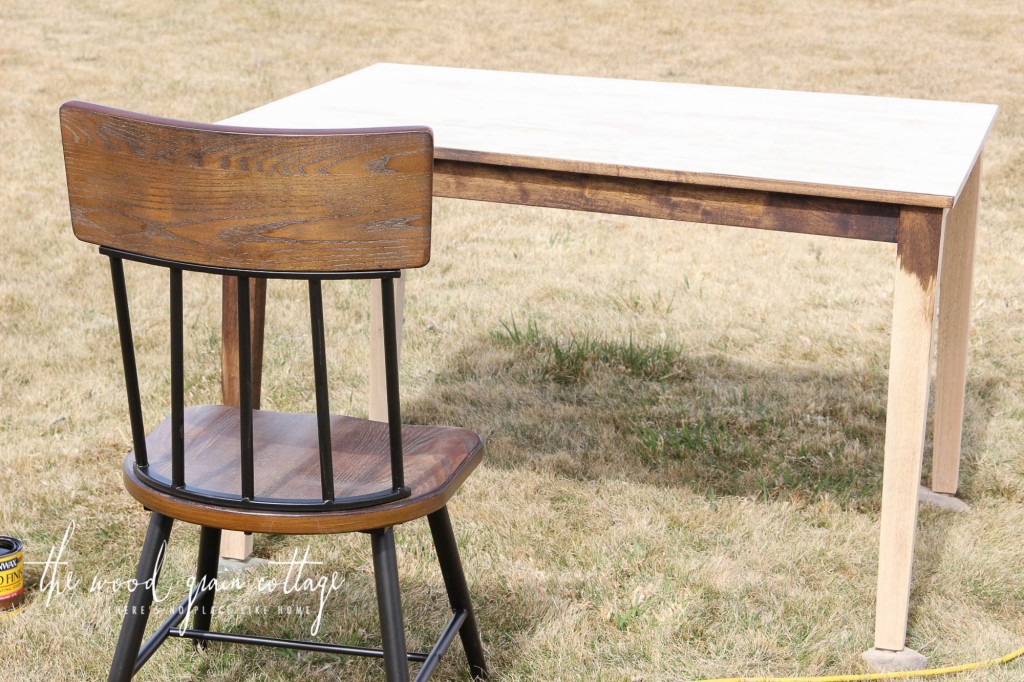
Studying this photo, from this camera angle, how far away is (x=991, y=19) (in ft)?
32.7

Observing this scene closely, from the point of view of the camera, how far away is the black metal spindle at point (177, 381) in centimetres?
147

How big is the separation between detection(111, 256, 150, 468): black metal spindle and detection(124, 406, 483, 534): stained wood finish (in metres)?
0.05

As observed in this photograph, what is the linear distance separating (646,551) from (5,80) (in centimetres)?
650

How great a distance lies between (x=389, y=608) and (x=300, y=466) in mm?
240

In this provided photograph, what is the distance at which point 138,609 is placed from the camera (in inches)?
65.9

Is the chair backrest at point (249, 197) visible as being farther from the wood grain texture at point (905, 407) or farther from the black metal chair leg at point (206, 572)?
the wood grain texture at point (905, 407)

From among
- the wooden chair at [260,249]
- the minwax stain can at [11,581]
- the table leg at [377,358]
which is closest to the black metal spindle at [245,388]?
the wooden chair at [260,249]

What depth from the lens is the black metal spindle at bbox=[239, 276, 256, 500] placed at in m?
1.46

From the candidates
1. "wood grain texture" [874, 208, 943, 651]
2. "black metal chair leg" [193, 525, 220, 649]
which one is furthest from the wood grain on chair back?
"wood grain texture" [874, 208, 943, 651]

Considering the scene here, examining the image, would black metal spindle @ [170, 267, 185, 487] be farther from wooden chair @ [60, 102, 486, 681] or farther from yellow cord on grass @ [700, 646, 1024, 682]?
yellow cord on grass @ [700, 646, 1024, 682]

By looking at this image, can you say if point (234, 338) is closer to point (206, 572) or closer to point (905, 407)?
point (206, 572)

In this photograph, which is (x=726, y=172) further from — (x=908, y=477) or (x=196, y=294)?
(x=196, y=294)

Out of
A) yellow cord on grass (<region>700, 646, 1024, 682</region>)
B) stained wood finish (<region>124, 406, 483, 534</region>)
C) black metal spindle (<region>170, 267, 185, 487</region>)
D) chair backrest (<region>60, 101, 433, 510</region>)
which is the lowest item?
yellow cord on grass (<region>700, 646, 1024, 682</region>)

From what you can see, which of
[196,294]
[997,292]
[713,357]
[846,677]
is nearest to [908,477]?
[846,677]
